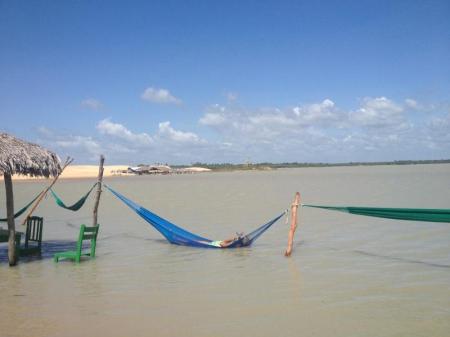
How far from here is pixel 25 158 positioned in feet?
21.1

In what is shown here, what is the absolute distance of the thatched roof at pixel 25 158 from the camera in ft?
20.4

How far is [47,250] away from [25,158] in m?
2.04

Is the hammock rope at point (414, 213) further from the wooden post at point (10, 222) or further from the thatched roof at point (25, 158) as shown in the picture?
the wooden post at point (10, 222)

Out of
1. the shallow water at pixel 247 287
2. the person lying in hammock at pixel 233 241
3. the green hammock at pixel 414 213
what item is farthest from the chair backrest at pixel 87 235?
the green hammock at pixel 414 213

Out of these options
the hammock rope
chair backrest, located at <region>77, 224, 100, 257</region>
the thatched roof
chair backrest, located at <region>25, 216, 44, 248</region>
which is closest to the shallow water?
chair backrest, located at <region>77, 224, 100, 257</region>

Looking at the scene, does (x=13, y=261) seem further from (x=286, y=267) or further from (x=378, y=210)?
(x=378, y=210)

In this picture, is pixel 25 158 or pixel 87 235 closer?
pixel 25 158

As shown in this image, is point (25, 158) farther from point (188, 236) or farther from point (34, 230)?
point (188, 236)

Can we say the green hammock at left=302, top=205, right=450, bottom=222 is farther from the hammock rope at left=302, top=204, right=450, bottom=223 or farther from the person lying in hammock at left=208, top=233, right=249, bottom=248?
the person lying in hammock at left=208, top=233, right=249, bottom=248

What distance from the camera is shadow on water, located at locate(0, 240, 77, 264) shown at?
22.9ft

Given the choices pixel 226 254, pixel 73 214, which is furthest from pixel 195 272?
pixel 73 214

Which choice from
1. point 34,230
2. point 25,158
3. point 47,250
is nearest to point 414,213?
point 25,158

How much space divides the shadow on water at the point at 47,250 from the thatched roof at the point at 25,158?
4.28 feet

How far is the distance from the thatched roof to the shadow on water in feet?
4.28
